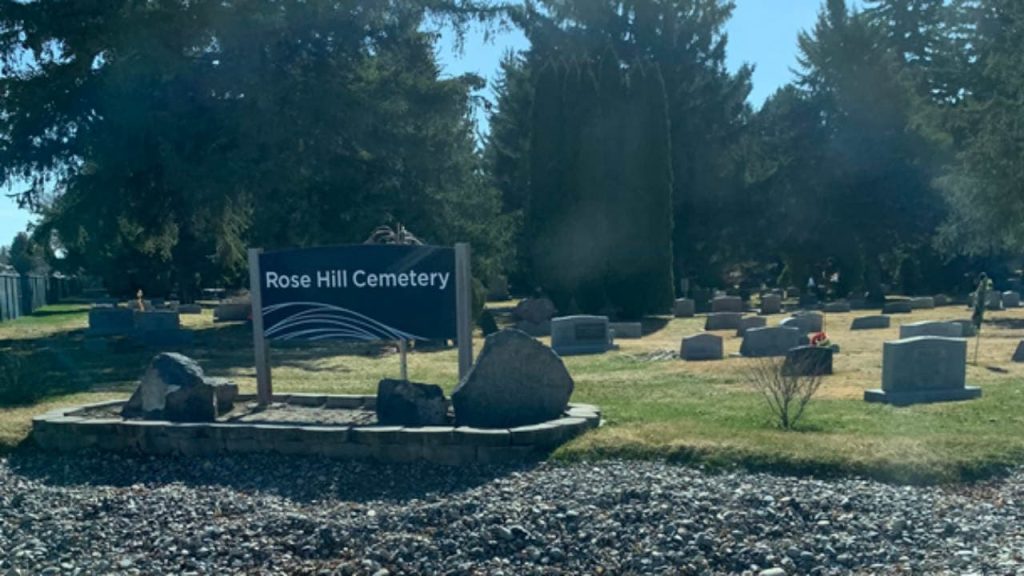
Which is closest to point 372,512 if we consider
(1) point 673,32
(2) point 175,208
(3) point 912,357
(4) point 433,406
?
(4) point 433,406

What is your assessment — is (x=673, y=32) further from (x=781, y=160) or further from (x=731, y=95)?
(x=781, y=160)

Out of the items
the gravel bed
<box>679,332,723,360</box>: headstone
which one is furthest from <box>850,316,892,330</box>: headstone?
the gravel bed

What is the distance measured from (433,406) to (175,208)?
62.4 ft

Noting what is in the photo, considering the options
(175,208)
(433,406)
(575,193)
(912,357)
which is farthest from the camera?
(575,193)

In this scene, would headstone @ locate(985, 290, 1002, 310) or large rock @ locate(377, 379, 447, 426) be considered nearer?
large rock @ locate(377, 379, 447, 426)

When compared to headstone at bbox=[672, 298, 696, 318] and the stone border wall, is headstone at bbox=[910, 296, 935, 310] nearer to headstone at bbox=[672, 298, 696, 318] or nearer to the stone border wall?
headstone at bbox=[672, 298, 696, 318]

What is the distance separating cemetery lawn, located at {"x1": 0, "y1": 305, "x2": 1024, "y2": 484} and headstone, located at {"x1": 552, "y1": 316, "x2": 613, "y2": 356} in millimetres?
760

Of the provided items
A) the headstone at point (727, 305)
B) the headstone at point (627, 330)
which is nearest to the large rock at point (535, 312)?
the headstone at point (627, 330)

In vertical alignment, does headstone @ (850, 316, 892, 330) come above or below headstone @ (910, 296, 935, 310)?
below

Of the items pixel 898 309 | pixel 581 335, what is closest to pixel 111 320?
pixel 581 335

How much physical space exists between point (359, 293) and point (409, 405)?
1881mm

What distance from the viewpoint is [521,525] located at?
741 centimetres

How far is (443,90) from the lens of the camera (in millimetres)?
28094

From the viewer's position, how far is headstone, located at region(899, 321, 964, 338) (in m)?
17.2
